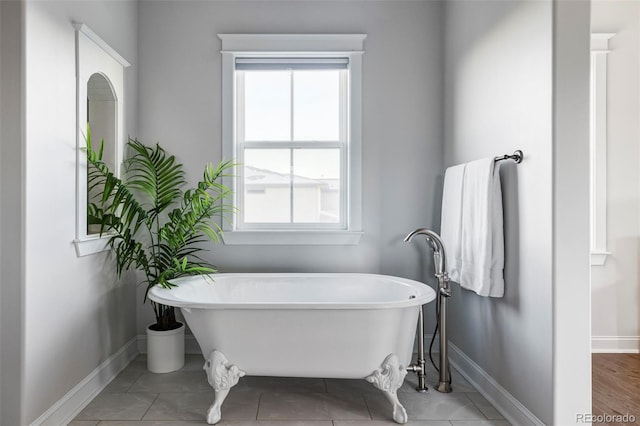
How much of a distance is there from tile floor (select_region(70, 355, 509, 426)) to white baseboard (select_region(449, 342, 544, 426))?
4 cm

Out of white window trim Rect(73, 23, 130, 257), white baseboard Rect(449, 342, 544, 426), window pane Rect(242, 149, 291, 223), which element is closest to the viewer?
white baseboard Rect(449, 342, 544, 426)

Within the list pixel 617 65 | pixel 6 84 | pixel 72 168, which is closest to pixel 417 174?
pixel 617 65

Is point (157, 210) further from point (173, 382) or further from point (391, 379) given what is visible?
point (391, 379)

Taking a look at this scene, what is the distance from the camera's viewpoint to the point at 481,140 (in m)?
2.26

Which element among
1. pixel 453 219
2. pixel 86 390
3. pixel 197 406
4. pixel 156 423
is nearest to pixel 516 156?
pixel 453 219

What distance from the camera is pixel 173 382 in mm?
2357

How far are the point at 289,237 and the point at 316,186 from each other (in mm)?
441

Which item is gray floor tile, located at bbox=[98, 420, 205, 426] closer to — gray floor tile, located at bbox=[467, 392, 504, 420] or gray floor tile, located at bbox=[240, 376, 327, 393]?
gray floor tile, located at bbox=[240, 376, 327, 393]

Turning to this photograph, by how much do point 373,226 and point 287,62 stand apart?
138 centimetres

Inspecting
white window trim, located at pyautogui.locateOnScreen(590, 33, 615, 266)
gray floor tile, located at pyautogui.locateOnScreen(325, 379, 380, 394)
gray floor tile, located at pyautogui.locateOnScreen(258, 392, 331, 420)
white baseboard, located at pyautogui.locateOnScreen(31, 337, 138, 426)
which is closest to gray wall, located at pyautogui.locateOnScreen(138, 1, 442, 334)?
white baseboard, located at pyautogui.locateOnScreen(31, 337, 138, 426)

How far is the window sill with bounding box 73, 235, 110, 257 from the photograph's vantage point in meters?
2.08

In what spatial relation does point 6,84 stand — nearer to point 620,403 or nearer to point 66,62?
point 66,62

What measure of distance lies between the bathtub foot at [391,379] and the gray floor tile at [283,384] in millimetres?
487

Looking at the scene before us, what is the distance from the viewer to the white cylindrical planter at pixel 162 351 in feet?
8.21
